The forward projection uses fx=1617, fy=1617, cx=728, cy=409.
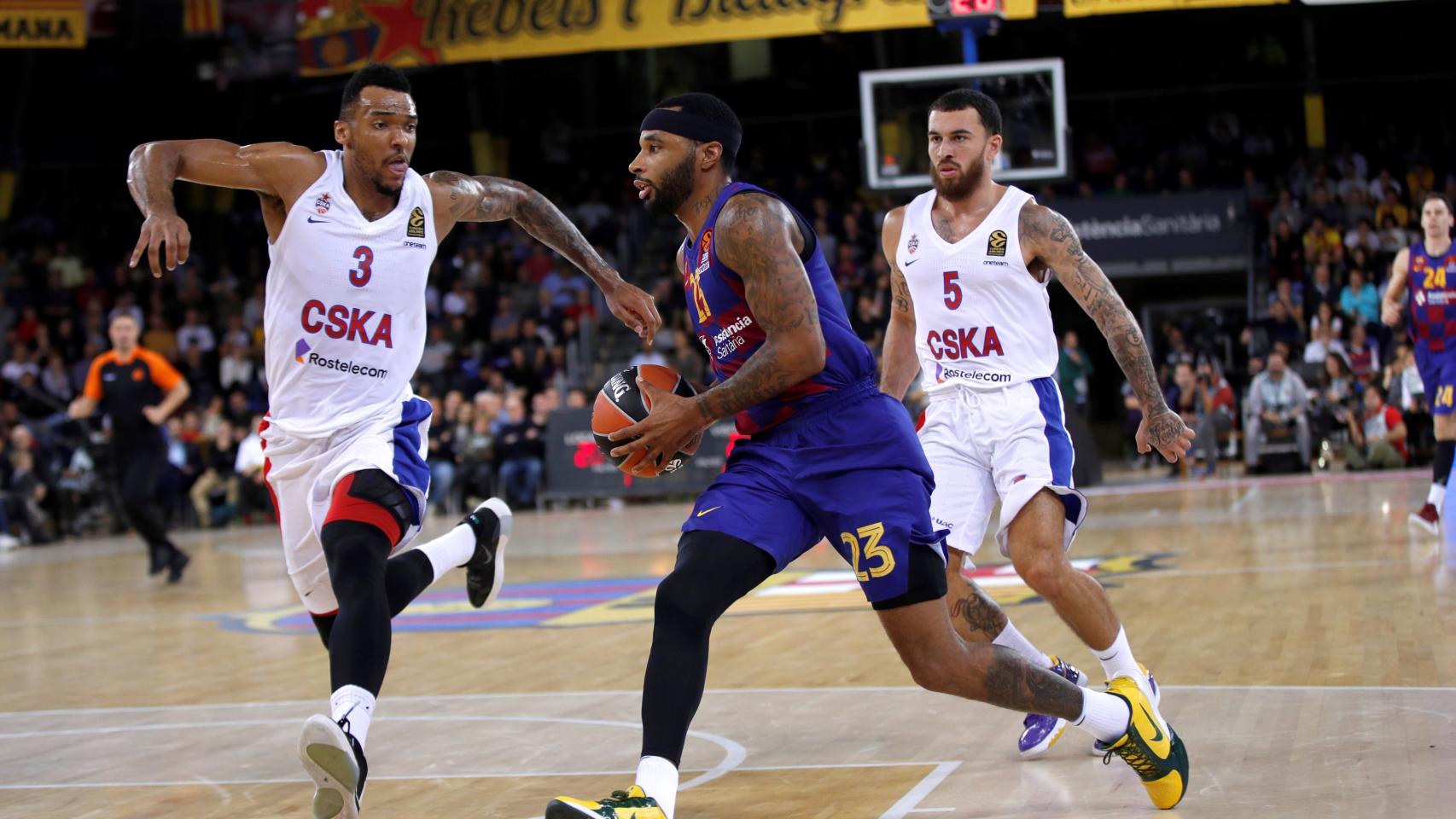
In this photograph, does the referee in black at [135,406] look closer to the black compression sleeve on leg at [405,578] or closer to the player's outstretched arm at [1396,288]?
the black compression sleeve on leg at [405,578]

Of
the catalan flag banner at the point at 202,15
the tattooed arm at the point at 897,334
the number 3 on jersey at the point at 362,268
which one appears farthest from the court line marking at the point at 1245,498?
the catalan flag banner at the point at 202,15

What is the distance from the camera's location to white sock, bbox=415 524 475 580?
18.6ft

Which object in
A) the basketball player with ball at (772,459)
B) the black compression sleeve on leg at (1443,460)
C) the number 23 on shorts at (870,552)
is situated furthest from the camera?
the black compression sleeve on leg at (1443,460)

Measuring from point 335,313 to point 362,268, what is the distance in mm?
174

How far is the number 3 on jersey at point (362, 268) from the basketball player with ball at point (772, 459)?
1.23 m

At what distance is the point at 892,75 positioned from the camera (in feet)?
56.4

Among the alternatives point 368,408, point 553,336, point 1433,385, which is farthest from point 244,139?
point 368,408

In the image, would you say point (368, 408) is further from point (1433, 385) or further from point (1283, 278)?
point (1283, 278)

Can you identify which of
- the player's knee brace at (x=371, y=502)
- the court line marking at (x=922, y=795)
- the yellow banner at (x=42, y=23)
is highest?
the yellow banner at (x=42, y=23)

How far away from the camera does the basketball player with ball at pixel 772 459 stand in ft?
13.5

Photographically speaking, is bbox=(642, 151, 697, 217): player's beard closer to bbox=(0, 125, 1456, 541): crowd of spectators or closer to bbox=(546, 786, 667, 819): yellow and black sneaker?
bbox=(546, 786, 667, 819): yellow and black sneaker

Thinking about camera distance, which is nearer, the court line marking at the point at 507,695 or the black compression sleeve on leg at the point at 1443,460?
the court line marking at the point at 507,695

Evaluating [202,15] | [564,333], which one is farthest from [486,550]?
[202,15]

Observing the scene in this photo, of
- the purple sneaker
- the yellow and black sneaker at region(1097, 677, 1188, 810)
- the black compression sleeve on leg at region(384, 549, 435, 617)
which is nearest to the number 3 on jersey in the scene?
the black compression sleeve on leg at region(384, 549, 435, 617)
